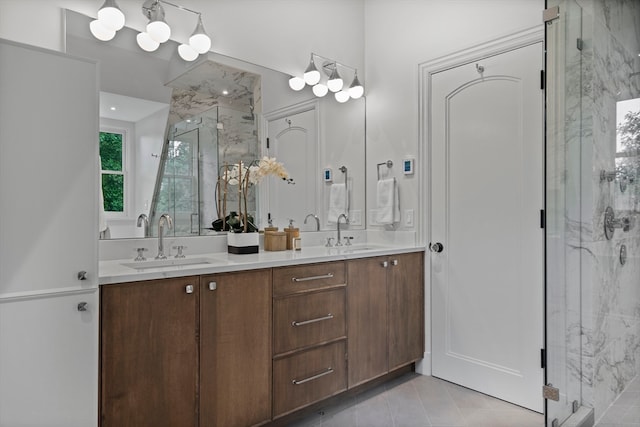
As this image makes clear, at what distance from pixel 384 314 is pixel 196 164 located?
1.47m

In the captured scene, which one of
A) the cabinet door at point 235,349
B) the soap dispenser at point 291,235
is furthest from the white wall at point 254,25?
the cabinet door at point 235,349

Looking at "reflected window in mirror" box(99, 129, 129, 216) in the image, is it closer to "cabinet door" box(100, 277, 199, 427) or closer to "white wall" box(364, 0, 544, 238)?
"cabinet door" box(100, 277, 199, 427)

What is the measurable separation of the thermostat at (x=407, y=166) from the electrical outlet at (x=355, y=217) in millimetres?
496

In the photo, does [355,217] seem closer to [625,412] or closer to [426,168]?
[426,168]

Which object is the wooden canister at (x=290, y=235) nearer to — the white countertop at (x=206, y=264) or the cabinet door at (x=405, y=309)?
the white countertop at (x=206, y=264)

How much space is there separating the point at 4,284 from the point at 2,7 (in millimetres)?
1285

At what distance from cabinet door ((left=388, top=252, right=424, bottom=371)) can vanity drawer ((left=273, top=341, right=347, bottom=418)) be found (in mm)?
463

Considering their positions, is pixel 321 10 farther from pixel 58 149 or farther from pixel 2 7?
pixel 58 149

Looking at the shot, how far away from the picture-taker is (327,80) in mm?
3111

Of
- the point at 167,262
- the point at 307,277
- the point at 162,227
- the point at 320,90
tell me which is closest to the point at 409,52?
the point at 320,90

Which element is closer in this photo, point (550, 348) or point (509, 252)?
point (550, 348)

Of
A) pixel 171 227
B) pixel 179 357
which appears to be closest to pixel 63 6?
pixel 171 227

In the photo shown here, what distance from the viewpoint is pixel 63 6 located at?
6.43ft

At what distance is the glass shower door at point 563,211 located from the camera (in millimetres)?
1892
